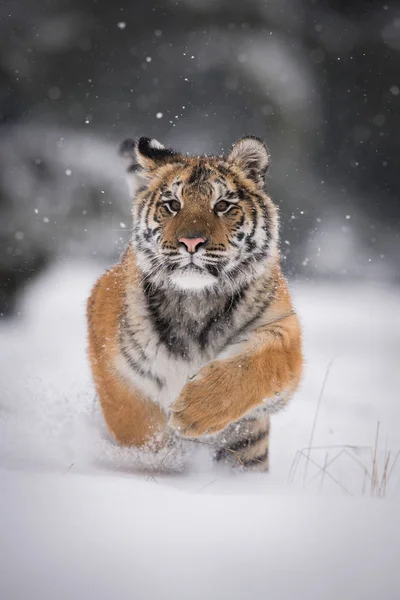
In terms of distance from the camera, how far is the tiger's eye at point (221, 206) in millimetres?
2371

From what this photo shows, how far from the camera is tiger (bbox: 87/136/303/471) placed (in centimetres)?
225

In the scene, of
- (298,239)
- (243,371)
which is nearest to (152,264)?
(243,371)

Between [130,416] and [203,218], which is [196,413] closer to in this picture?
[130,416]

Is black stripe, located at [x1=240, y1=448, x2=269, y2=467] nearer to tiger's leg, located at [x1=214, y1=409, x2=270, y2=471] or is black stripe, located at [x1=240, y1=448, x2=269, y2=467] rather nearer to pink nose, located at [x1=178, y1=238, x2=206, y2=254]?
tiger's leg, located at [x1=214, y1=409, x2=270, y2=471]

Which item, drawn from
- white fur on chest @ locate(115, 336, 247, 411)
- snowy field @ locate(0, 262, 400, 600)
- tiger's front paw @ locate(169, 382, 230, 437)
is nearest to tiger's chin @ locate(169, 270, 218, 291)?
white fur on chest @ locate(115, 336, 247, 411)

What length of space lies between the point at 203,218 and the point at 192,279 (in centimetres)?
23

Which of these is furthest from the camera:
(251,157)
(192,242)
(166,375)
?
(251,157)

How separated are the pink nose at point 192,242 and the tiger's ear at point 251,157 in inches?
18.5

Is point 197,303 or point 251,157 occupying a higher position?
point 251,157

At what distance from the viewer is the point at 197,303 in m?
2.45

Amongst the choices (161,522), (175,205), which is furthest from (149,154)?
(161,522)

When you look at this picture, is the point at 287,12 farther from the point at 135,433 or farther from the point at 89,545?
the point at 89,545

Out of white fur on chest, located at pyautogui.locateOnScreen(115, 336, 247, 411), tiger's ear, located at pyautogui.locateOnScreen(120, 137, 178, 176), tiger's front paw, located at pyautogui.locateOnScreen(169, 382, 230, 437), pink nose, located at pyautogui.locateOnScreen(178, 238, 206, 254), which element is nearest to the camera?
tiger's front paw, located at pyautogui.locateOnScreen(169, 382, 230, 437)

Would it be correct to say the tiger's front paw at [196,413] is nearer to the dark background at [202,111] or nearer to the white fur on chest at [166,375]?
the white fur on chest at [166,375]
